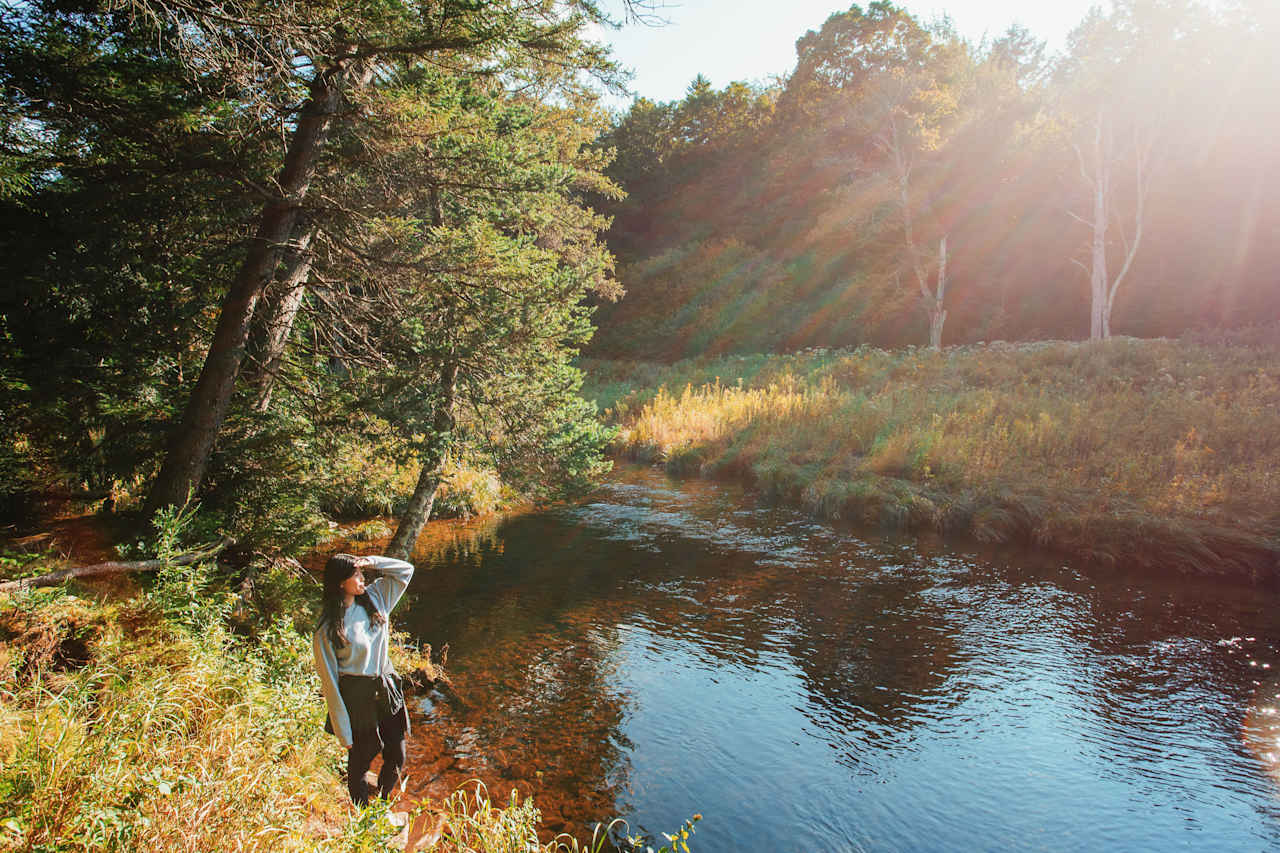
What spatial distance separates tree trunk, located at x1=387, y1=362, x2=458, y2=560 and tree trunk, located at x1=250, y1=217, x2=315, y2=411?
171cm

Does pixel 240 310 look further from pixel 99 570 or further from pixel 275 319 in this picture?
pixel 99 570

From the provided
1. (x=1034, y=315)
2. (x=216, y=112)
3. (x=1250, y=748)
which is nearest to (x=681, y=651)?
(x=1250, y=748)

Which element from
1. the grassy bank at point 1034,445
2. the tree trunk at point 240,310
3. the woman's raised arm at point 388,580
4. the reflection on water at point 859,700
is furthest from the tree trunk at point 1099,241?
the woman's raised arm at point 388,580

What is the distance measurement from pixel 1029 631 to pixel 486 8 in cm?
837

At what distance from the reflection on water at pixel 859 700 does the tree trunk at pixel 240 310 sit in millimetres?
2886

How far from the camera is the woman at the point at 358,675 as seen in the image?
13.1 ft

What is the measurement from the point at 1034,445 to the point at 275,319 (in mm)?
12063

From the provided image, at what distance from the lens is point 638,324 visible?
3488cm

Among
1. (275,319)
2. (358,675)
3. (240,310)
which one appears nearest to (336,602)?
(358,675)

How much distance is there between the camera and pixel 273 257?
6.59m

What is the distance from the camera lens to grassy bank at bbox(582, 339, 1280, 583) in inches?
373

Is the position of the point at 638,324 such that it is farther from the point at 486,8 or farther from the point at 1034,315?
the point at 486,8

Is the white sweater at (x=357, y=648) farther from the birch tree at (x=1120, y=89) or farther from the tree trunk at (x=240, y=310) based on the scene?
the birch tree at (x=1120, y=89)

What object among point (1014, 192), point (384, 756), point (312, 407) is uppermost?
point (1014, 192)
